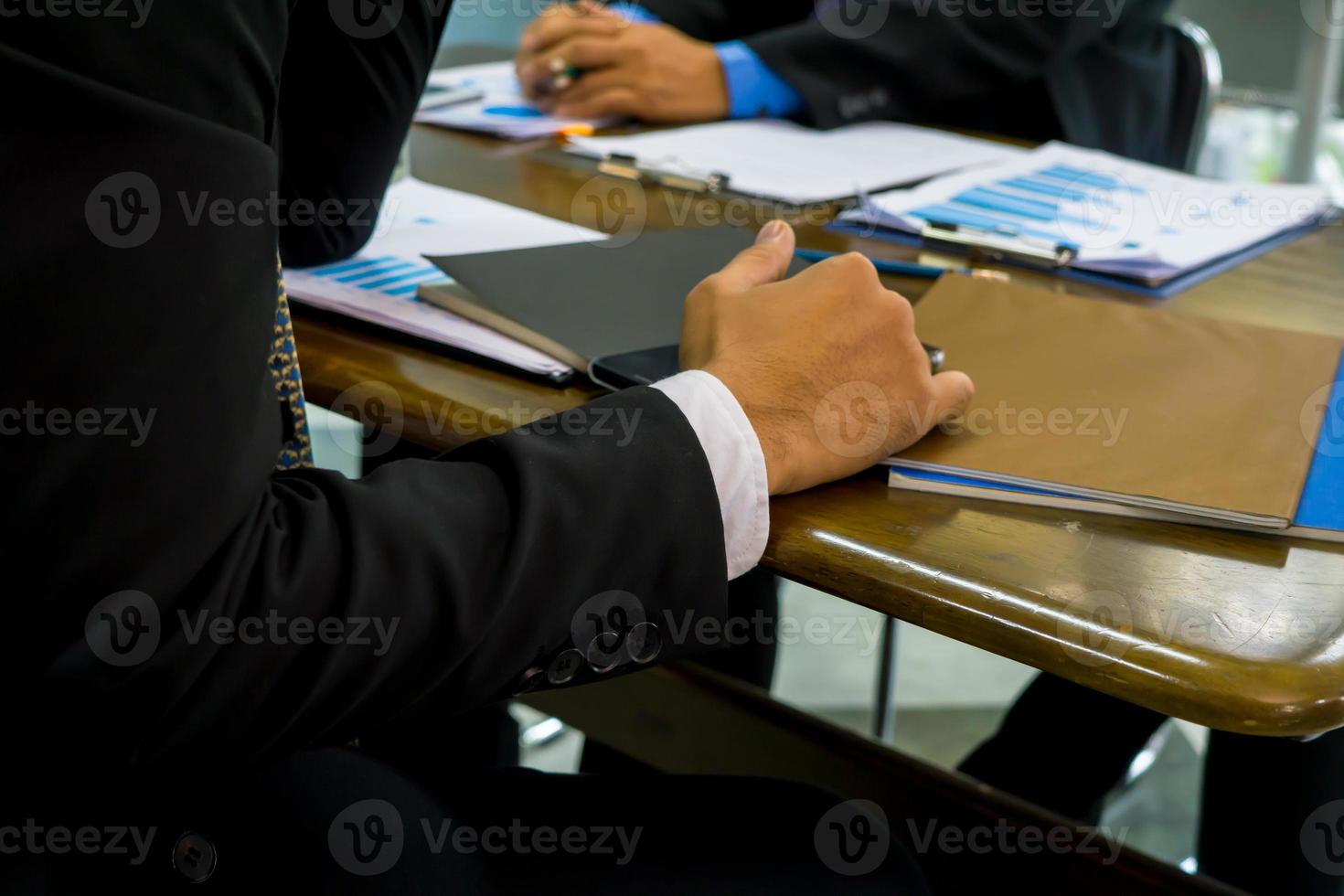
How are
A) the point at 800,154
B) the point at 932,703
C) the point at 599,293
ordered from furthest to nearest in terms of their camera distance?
the point at 932,703, the point at 800,154, the point at 599,293

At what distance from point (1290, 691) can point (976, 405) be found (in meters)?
0.25

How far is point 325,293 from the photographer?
84 centimetres

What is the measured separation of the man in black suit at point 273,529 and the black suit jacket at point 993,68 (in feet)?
2.51

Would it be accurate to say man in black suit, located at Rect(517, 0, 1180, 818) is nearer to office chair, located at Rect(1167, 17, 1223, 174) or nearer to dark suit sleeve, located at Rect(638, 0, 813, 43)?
office chair, located at Rect(1167, 17, 1223, 174)

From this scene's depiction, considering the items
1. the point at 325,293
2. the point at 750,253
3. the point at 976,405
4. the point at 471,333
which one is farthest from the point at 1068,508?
the point at 325,293

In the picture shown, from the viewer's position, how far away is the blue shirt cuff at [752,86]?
1480 mm

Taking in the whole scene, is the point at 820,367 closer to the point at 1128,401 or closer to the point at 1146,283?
the point at 1128,401

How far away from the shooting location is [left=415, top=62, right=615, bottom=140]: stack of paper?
138 centimetres

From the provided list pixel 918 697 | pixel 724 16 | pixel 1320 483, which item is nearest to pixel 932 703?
pixel 918 697

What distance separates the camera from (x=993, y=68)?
1521 mm

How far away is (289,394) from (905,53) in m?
1.01

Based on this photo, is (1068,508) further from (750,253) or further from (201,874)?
(201,874)

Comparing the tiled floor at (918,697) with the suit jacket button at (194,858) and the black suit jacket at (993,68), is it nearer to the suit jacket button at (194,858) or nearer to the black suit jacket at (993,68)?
the black suit jacket at (993,68)

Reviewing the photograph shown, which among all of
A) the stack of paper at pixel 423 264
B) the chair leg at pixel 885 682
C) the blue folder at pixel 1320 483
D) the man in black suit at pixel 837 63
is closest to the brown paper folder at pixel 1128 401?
the blue folder at pixel 1320 483
